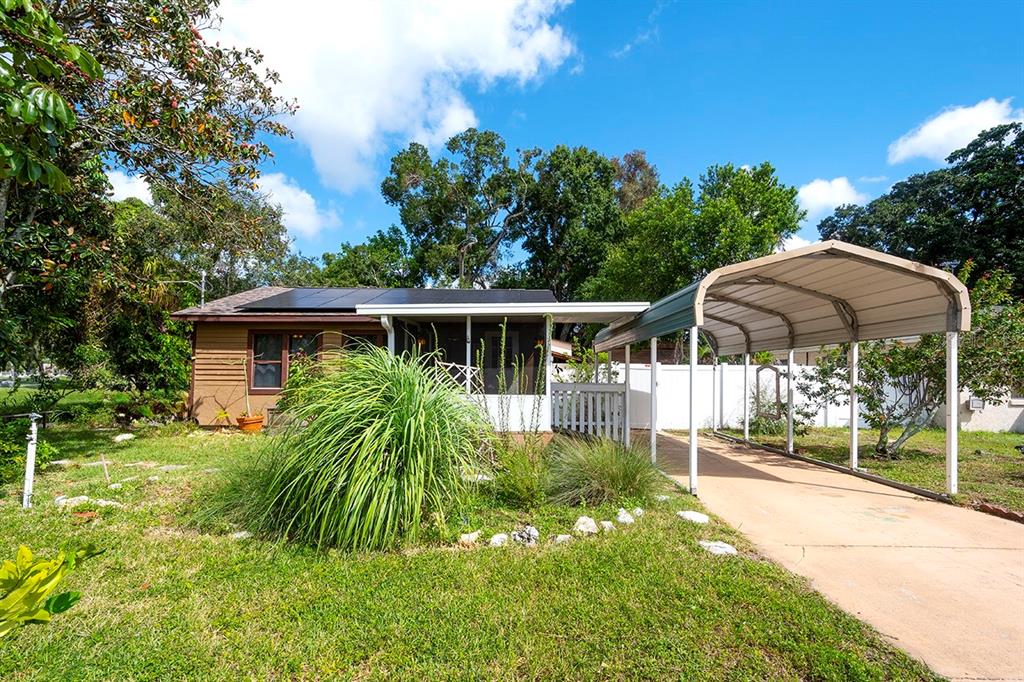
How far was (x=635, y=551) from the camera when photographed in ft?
13.1

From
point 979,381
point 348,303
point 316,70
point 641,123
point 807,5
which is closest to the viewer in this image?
point 979,381

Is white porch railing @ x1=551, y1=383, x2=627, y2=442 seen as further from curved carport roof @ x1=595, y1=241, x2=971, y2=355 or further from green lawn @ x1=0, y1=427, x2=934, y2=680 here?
green lawn @ x1=0, y1=427, x2=934, y2=680

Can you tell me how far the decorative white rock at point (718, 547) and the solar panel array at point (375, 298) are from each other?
24.4 feet

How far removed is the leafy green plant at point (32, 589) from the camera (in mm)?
903

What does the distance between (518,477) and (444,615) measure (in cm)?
197

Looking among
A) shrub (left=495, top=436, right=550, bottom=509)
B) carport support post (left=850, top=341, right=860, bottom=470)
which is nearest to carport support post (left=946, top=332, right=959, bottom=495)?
carport support post (left=850, top=341, right=860, bottom=470)

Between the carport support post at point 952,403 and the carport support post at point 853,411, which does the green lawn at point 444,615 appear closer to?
the carport support post at point 952,403

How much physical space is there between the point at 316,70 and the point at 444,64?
7.95m

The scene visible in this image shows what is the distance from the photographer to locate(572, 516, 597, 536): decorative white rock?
14.6 feet

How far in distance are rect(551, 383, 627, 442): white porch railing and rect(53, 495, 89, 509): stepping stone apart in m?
6.33

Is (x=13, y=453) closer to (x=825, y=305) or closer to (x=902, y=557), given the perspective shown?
(x=902, y=557)

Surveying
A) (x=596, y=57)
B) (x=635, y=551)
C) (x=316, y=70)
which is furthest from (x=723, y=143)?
(x=635, y=551)

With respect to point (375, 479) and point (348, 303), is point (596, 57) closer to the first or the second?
point (348, 303)

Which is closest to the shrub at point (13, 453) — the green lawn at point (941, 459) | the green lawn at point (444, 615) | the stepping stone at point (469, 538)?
the green lawn at point (444, 615)
